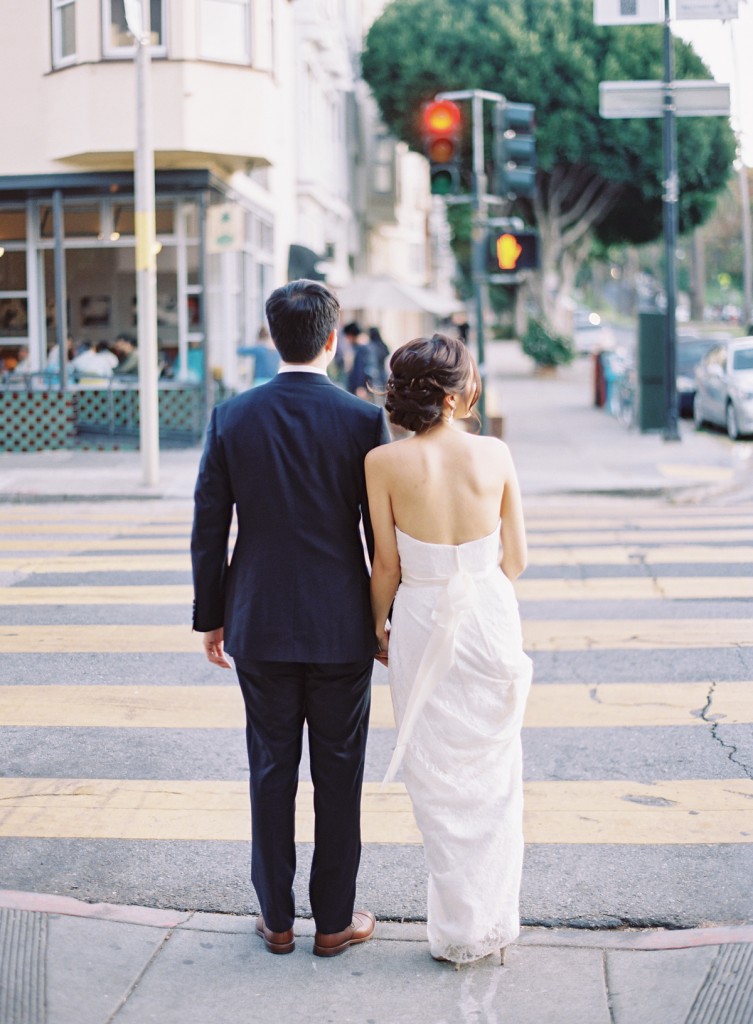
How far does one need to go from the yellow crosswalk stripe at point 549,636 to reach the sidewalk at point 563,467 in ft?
23.4

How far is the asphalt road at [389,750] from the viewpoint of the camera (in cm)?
460

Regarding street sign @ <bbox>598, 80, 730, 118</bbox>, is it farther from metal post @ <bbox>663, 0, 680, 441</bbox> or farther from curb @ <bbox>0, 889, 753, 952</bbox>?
curb @ <bbox>0, 889, 753, 952</bbox>

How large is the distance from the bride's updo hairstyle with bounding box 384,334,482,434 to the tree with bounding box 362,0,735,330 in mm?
37895

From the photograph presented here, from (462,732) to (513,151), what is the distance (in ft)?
40.2

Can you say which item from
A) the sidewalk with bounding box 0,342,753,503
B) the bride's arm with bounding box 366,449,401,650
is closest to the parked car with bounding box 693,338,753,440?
the sidewalk with bounding box 0,342,753,503

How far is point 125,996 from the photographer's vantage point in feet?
12.2

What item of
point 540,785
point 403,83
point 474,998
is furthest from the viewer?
point 403,83

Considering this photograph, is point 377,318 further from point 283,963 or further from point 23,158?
point 283,963

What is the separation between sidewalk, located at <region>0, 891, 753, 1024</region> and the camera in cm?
363

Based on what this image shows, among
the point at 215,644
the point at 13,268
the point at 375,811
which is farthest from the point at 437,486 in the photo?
the point at 13,268

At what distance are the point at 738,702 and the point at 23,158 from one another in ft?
52.5

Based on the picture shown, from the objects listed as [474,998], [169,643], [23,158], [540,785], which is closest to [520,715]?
[474,998]

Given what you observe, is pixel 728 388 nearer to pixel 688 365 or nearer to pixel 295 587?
pixel 688 365

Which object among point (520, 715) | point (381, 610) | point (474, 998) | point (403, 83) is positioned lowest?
point (474, 998)
